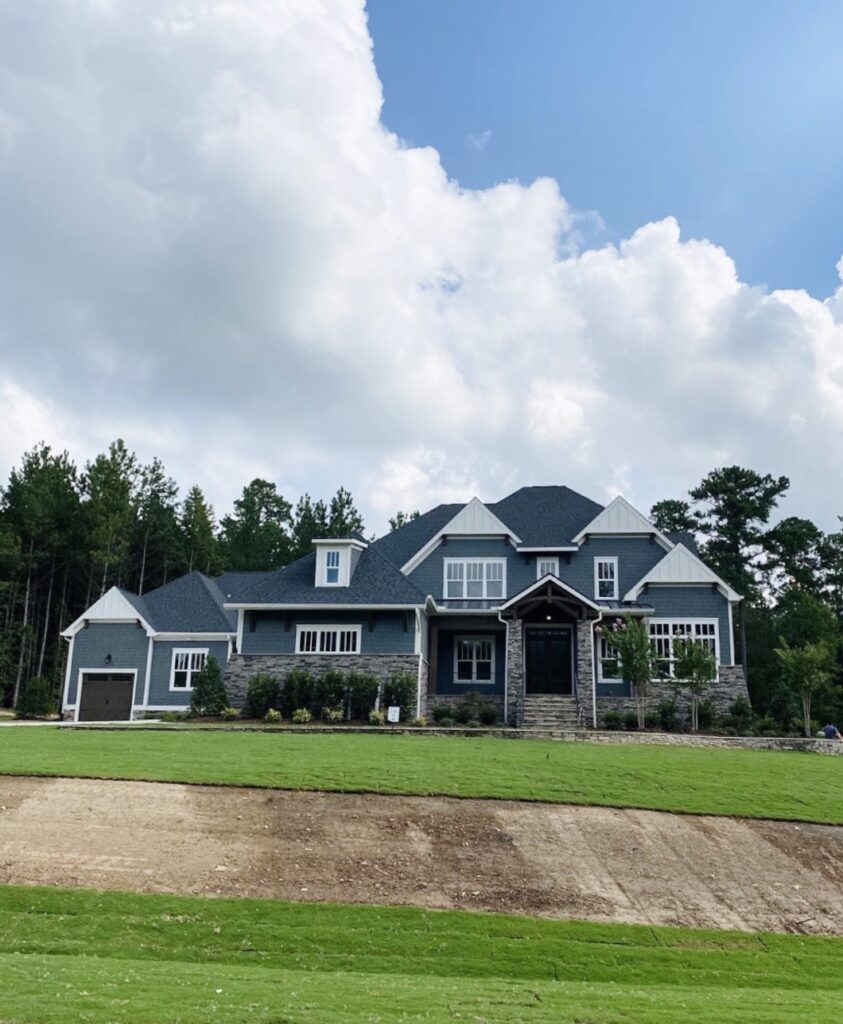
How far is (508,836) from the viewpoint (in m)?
14.4

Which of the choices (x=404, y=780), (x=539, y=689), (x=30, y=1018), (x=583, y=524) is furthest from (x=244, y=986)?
(x=583, y=524)

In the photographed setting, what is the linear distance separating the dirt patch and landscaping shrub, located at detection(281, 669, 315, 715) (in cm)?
1441

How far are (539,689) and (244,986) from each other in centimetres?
2613

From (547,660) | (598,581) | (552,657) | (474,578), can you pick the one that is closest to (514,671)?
(547,660)

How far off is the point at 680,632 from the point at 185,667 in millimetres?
18510

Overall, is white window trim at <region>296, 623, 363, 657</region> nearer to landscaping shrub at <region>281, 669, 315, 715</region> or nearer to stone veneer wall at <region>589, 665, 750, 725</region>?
landscaping shrub at <region>281, 669, 315, 715</region>

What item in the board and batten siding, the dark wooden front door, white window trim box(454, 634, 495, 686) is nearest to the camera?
the dark wooden front door

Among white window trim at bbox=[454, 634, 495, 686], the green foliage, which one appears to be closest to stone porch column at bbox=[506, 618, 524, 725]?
white window trim at bbox=[454, 634, 495, 686]

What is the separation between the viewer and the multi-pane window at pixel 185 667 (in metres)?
34.4

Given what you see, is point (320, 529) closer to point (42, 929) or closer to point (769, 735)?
point (769, 735)

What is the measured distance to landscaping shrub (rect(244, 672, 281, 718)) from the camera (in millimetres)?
30969

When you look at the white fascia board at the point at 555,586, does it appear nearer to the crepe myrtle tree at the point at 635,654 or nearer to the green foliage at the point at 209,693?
the crepe myrtle tree at the point at 635,654

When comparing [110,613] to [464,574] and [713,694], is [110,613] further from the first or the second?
[713,694]

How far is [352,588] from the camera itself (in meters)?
33.0
